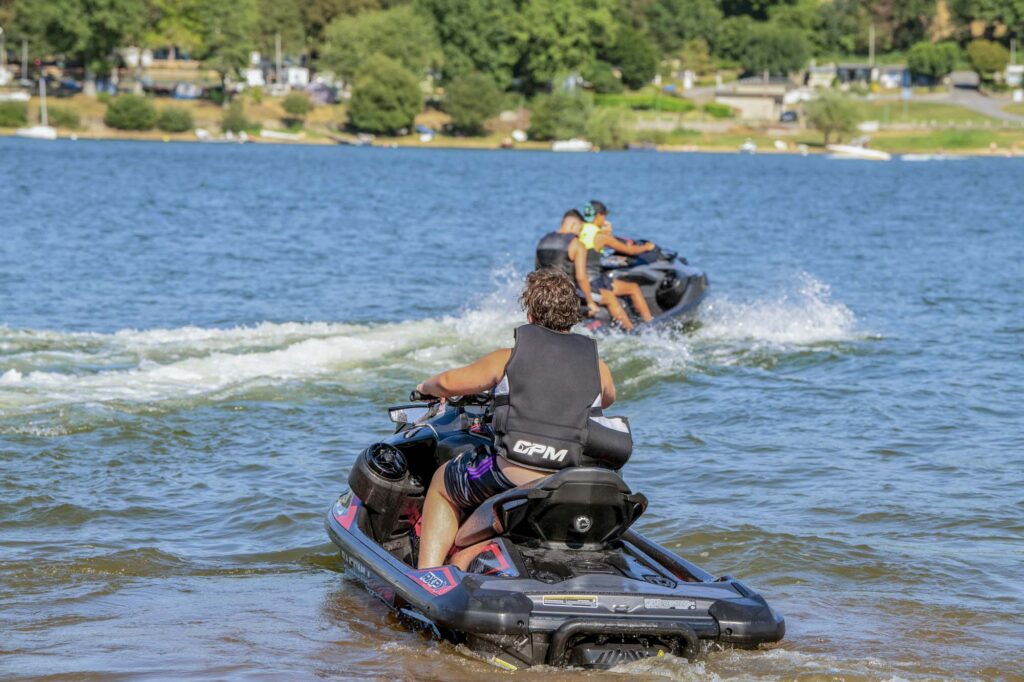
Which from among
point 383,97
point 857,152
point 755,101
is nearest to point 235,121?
point 383,97

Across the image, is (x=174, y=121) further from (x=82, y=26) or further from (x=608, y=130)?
(x=608, y=130)

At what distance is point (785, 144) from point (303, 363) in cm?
12154

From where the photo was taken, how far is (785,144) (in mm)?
133125

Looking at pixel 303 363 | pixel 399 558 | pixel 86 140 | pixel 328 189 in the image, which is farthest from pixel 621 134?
pixel 399 558

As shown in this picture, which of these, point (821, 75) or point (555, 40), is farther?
point (821, 75)

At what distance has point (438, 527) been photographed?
7488 mm

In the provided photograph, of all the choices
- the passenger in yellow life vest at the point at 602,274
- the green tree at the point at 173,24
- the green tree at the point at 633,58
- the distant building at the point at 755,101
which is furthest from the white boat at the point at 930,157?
the passenger in yellow life vest at the point at 602,274

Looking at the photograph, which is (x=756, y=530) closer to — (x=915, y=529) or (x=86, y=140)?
(x=915, y=529)

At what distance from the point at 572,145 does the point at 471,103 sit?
9.45 metres

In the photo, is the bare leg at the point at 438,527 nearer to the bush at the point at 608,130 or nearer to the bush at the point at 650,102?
the bush at the point at 608,130

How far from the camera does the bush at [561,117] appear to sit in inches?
4948

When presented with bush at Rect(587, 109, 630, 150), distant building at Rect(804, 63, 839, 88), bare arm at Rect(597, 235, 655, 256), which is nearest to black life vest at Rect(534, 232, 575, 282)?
bare arm at Rect(597, 235, 655, 256)

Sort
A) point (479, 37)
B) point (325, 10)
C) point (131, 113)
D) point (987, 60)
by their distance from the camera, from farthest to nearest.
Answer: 1. point (987, 60)
2. point (325, 10)
3. point (479, 37)
4. point (131, 113)

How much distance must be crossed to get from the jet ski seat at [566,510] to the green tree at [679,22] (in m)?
166
